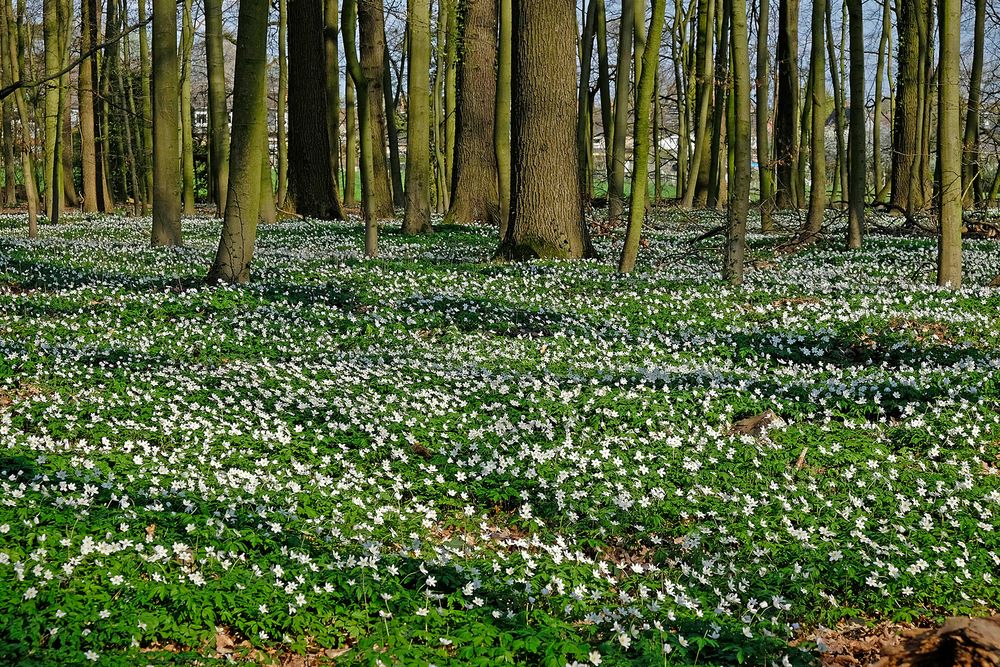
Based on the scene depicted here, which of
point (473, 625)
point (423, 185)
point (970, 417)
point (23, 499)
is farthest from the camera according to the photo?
point (423, 185)

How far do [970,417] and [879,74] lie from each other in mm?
29882

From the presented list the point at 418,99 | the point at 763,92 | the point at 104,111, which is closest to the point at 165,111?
the point at 418,99

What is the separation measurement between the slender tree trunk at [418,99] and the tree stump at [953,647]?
15.5 m

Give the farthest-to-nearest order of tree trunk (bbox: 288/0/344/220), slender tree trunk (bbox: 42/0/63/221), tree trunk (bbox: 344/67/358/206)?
tree trunk (bbox: 344/67/358/206)
tree trunk (bbox: 288/0/344/220)
slender tree trunk (bbox: 42/0/63/221)

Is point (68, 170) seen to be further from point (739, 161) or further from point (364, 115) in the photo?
point (739, 161)

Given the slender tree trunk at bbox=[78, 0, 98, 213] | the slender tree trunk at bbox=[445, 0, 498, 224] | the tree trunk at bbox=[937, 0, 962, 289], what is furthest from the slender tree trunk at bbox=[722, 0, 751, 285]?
the slender tree trunk at bbox=[78, 0, 98, 213]

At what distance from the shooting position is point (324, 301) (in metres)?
12.3

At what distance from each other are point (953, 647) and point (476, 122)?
73.0ft

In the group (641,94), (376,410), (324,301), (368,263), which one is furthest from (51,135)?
(376,410)

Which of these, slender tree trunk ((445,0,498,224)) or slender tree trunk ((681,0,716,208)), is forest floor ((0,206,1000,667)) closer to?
slender tree trunk ((445,0,498,224))

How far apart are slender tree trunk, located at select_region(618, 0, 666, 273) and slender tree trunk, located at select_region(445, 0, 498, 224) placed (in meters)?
10.8

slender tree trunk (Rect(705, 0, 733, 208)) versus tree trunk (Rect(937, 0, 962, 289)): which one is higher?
slender tree trunk (Rect(705, 0, 733, 208))

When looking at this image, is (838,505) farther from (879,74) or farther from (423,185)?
(879,74)

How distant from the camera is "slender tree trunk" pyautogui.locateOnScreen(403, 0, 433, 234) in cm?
1756
